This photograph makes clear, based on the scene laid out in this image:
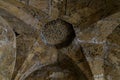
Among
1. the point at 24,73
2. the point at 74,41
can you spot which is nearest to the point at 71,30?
the point at 74,41

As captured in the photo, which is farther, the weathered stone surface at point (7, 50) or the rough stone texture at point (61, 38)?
the weathered stone surface at point (7, 50)

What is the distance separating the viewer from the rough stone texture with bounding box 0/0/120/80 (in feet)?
21.1

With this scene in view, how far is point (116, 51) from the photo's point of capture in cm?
677

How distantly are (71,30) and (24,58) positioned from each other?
1321 millimetres

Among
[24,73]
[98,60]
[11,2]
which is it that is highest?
[11,2]

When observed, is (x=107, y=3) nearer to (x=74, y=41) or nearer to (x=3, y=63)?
(x=74, y=41)

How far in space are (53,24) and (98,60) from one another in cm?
137

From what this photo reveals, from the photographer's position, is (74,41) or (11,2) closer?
(11,2)

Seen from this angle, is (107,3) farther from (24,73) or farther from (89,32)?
(24,73)

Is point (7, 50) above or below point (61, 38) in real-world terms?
below

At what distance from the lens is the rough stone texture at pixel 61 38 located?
21.1 ft

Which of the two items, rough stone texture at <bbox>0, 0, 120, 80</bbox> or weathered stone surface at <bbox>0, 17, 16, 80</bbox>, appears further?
weathered stone surface at <bbox>0, 17, 16, 80</bbox>

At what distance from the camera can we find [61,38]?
7.05 m

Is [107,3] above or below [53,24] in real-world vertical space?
above
